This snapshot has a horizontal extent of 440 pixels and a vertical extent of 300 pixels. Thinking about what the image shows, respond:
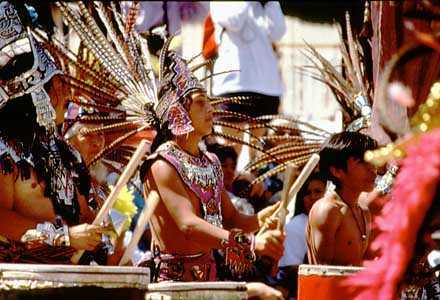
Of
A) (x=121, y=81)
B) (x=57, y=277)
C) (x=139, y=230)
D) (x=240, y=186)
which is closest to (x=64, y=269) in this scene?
(x=57, y=277)

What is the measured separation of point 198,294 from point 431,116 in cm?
155

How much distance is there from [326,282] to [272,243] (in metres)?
0.29

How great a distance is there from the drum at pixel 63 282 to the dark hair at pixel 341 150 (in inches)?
76.9

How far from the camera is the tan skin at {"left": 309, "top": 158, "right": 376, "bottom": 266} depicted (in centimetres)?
646

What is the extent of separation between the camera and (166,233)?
21.4 feet

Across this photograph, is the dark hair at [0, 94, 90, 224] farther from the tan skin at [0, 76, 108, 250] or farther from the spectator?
the spectator

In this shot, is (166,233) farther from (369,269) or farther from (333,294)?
(369,269)

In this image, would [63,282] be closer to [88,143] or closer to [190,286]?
[190,286]

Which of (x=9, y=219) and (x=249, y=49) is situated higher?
(x=9, y=219)

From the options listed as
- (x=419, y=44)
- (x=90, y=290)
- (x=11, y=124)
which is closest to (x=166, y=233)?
(x=11, y=124)

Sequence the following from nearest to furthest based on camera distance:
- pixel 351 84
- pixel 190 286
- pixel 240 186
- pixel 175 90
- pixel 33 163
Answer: pixel 190 286
pixel 33 163
pixel 175 90
pixel 351 84
pixel 240 186

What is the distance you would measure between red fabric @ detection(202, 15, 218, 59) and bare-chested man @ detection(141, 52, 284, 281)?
11.4 ft

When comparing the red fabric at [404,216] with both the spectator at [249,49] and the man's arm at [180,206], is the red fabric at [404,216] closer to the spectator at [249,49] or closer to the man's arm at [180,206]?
the man's arm at [180,206]

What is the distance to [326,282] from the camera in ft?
18.7
